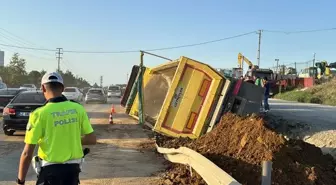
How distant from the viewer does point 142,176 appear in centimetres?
816

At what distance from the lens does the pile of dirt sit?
6.49 metres

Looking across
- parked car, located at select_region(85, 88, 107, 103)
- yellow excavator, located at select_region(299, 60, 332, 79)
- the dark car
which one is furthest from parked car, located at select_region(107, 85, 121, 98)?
the dark car

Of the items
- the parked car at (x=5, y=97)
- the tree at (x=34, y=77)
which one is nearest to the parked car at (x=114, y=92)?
the parked car at (x=5, y=97)

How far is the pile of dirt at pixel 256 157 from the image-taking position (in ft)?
21.3

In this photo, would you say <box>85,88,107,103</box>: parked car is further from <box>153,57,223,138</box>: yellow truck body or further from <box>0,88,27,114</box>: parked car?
<box>153,57,223,138</box>: yellow truck body

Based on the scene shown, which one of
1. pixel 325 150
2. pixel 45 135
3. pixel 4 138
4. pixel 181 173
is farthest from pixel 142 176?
pixel 4 138

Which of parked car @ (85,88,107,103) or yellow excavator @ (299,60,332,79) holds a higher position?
yellow excavator @ (299,60,332,79)

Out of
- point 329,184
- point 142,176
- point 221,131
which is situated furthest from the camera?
point 221,131

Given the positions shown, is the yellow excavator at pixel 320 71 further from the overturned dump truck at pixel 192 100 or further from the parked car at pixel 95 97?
the overturned dump truck at pixel 192 100

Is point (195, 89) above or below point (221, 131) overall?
above

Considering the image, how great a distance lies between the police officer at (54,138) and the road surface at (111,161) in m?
3.82

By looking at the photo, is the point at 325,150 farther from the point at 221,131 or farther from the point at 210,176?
the point at 210,176

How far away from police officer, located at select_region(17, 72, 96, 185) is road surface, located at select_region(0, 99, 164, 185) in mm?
3817

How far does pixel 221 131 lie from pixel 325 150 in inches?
89.1
